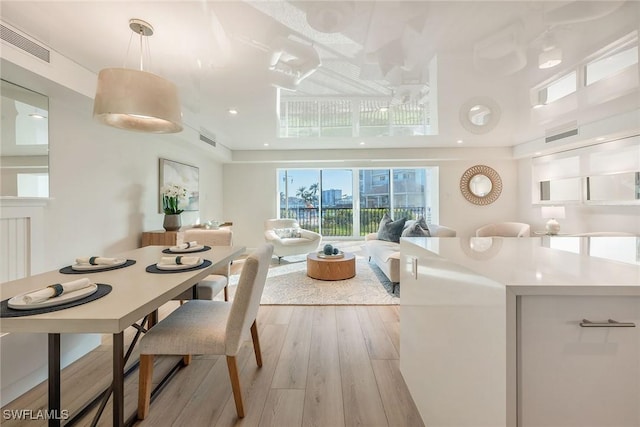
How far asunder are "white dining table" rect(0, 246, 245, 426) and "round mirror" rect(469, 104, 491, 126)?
10.0 feet

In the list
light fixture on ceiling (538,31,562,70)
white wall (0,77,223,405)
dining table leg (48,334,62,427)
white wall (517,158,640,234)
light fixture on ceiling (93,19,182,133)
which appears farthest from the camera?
white wall (517,158,640,234)

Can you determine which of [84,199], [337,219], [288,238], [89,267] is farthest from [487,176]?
[84,199]

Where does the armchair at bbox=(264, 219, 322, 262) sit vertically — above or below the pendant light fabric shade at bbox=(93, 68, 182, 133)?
below

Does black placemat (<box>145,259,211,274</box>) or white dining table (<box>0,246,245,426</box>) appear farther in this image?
black placemat (<box>145,259,211,274</box>)

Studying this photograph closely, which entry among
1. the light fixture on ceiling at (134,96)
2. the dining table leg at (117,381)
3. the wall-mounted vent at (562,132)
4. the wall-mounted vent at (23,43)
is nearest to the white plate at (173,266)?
the dining table leg at (117,381)

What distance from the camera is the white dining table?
2.83 ft

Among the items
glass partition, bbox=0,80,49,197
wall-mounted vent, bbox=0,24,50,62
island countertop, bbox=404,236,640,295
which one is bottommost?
island countertop, bbox=404,236,640,295

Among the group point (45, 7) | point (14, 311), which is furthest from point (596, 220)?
point (45, 7)

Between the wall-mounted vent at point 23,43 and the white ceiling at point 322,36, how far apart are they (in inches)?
2.4

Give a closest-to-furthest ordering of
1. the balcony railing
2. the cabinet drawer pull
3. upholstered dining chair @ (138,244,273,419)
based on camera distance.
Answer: the cabinet drawer pull < upholstered dining chair @ (138,244,273,419) < the balcony railing

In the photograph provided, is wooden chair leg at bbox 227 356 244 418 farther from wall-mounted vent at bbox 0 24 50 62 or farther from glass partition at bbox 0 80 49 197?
wall-mounted vent at bbox 0 24 50 62

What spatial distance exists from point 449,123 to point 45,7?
4586 millimetres

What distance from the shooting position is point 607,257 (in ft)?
3.17

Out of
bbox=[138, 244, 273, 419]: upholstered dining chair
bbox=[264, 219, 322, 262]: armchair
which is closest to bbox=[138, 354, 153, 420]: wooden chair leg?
bbox=[138, 244, 273, 419]: upholstered dining chair
